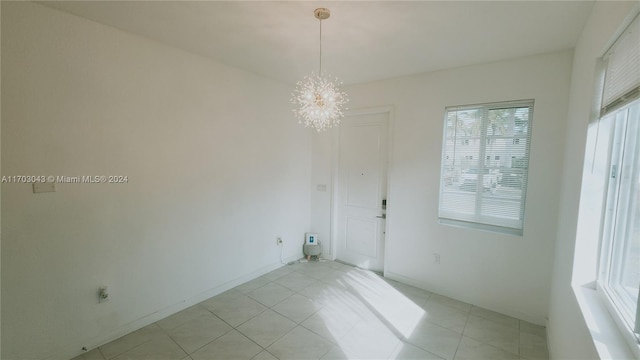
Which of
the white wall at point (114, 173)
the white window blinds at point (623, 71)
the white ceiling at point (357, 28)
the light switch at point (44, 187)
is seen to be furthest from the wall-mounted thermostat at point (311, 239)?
the white window blinds at point (623, 71)

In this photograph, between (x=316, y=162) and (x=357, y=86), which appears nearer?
(x=357, y=86)

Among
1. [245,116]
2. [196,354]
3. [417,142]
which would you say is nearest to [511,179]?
[417,142]

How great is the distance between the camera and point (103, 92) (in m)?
2.14

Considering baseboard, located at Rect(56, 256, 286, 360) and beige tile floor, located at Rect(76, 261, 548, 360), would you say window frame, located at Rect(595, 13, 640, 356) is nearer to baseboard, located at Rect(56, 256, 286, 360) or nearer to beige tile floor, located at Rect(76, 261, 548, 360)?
beige tile floor, located at Rect(76, 261, 548, 360)

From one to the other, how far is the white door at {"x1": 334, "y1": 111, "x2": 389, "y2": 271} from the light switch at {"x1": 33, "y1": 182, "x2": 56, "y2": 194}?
3102 mm

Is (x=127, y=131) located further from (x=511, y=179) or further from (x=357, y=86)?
(x=511, y=179)

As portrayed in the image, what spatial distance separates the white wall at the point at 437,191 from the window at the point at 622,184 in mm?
1033

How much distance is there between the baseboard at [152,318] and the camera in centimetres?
206

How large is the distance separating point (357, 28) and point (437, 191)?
6.65 feet

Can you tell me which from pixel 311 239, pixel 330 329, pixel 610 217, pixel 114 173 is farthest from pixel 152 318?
pixel 610 217

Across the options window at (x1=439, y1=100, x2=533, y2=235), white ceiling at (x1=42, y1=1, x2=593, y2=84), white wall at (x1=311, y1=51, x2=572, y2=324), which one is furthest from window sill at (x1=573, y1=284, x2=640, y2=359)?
white ceiling at (x1=42, y1=1, x2=593, y2=84)

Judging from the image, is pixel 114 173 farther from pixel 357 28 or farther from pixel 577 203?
pixel 577 203

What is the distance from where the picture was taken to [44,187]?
6.25 feet

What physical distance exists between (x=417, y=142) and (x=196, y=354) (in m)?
3.14
